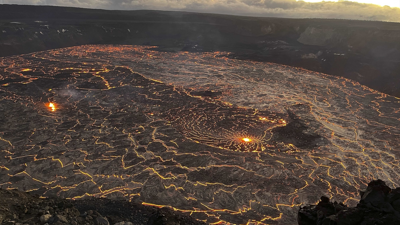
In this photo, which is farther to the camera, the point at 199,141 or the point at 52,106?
the point at 52,106

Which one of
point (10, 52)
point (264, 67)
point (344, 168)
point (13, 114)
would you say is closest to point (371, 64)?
point (264, 67)

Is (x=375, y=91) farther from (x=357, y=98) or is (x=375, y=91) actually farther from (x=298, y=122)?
(x=298, y=122)

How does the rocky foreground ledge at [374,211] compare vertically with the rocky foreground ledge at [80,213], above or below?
above

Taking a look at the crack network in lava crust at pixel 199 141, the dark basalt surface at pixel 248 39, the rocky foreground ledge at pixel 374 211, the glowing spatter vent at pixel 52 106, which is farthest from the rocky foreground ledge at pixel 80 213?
the dark basalt surface at pixel 248 39

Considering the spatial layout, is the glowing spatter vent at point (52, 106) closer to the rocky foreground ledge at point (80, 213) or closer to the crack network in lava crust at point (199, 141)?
the crack network in lava crust at point (199, 141)

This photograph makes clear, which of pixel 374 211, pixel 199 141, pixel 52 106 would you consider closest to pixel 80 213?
pixel 374 211

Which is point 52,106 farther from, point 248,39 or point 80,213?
point 248,39

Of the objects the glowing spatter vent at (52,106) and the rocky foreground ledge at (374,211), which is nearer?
the rocky foreground ledge at (374,211)
